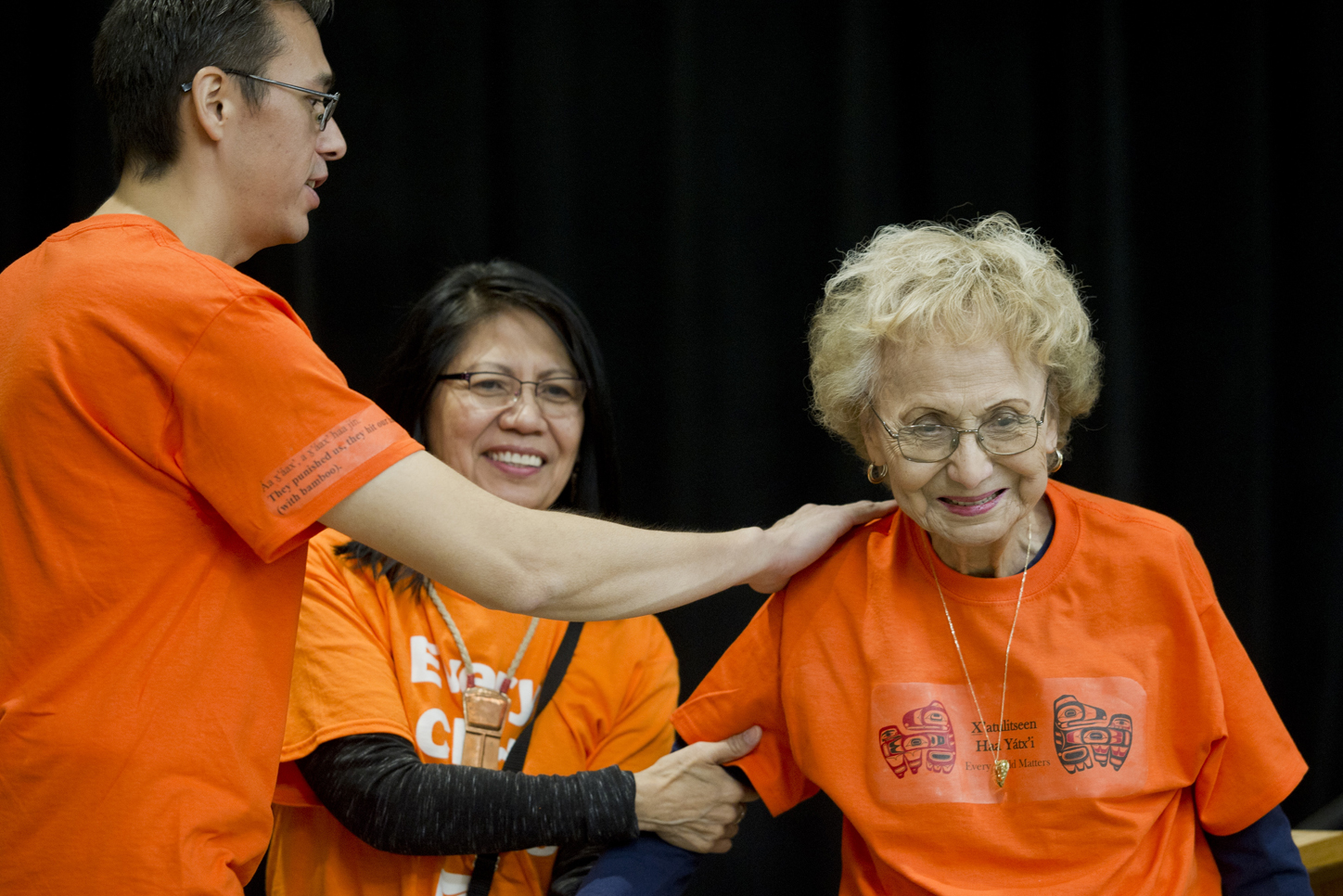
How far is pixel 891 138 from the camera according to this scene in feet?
7.98

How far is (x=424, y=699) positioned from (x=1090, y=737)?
39.2 inches

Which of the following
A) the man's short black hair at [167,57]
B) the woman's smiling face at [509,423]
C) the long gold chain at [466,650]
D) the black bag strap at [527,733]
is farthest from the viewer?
the woman's smiling face at [509,423]

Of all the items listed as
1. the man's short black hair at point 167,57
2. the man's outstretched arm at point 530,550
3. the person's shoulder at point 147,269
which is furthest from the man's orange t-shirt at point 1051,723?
the man's short black hair at point 167,57

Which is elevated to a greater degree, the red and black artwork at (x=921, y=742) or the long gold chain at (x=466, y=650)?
the long gold chain at (x=466, y=650)

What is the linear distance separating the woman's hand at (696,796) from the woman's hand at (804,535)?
25cm

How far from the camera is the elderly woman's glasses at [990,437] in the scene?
1.46 meters

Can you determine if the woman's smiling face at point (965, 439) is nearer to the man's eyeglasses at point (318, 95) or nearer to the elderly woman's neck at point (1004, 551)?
the elderly woman's neck at point (1004, 551)

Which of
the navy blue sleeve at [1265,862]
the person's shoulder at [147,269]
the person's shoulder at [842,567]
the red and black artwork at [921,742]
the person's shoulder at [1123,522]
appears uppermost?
the person's shoulder at [147,269]

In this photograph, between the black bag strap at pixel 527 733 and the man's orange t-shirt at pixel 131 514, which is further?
the black bag strap at pixel 527 733

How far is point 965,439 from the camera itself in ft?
4.76

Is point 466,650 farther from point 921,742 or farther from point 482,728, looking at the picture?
point 921,742

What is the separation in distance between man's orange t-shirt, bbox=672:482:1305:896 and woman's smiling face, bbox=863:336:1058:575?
0.31ft

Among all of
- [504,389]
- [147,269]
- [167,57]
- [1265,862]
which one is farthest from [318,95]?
[1265,862]

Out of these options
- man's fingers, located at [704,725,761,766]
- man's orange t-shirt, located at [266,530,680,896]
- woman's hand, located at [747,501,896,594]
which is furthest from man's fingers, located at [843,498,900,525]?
man's orange t-shirt, located at [266,530,680,896]
